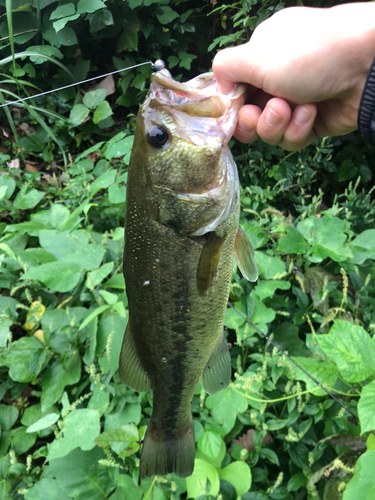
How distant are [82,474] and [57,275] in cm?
91

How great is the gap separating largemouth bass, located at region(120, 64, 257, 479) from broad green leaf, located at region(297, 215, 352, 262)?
862mm

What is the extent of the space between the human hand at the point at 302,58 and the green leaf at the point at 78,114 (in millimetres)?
2468

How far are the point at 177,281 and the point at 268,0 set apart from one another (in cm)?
275

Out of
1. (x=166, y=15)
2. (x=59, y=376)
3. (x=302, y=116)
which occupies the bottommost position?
(x=59, y=376)

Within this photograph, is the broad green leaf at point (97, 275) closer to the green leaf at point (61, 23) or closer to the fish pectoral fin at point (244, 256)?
the fish pectoral fin at point (244, 256)

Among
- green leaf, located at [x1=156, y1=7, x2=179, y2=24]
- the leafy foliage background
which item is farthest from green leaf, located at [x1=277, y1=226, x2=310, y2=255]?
green leaf, located at [x1=156, y1=7, x2=179, y2=24]

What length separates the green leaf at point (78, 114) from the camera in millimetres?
3115

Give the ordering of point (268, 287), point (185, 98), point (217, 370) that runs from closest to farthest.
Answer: point (185, 98), point (217, 370), point (268, 287)

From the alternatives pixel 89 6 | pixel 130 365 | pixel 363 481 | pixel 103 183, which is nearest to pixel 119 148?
pixel 103 183

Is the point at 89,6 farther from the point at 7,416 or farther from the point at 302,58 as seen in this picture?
the point at 7,416

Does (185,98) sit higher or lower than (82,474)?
higher

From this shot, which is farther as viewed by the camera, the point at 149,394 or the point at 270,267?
the point at 270,267

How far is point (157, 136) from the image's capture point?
37.6 inches

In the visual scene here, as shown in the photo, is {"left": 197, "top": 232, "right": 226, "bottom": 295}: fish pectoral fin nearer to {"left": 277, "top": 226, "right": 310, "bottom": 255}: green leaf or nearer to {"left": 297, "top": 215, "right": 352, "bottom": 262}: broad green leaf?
{"left": 277, "top": 226, "right": 310, "bottom": 255}: green leaf
